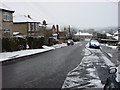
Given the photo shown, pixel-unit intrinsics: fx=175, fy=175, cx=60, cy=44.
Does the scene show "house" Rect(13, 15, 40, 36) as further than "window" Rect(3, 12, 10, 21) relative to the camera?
Yes

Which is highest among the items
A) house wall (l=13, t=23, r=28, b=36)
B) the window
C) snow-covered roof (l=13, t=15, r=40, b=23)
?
snow-covered roof (l=13, t=15, r=40, b=23)

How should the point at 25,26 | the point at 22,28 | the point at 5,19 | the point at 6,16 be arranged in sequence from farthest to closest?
1. the point at 22,28
2. the point at 25,26
3. the point at 6,16
4. the point at 5,19

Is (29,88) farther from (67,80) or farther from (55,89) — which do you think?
(67,80)

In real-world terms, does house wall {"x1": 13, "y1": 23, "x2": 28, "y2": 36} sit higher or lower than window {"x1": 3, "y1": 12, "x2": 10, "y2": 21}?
lower

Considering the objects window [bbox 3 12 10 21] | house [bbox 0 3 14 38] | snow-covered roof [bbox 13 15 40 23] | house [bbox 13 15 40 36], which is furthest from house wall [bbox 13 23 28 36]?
window [bbox 3 12 10 21]

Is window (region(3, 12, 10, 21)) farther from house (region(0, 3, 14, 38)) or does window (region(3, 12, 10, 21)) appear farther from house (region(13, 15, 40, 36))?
house (region(13, 15, 40, 36))

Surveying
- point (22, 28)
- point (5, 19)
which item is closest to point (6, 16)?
point (5, 19)

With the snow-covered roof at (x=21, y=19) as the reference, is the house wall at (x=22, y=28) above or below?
below

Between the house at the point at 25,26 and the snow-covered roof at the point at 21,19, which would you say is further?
the snow-covered roof at the point at 21,19

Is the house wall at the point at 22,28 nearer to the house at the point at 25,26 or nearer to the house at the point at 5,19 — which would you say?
the house at the point at 25,26

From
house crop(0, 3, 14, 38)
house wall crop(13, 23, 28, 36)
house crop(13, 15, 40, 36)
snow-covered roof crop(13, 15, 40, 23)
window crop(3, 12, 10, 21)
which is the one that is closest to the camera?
house crop(0, 3, 14, 38)

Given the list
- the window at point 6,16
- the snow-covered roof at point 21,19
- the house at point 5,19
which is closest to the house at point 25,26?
the snow-covered roof at point 21,19

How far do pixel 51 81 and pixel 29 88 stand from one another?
1.26 m

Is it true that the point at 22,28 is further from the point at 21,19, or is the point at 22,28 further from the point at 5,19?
the point at 5,19
